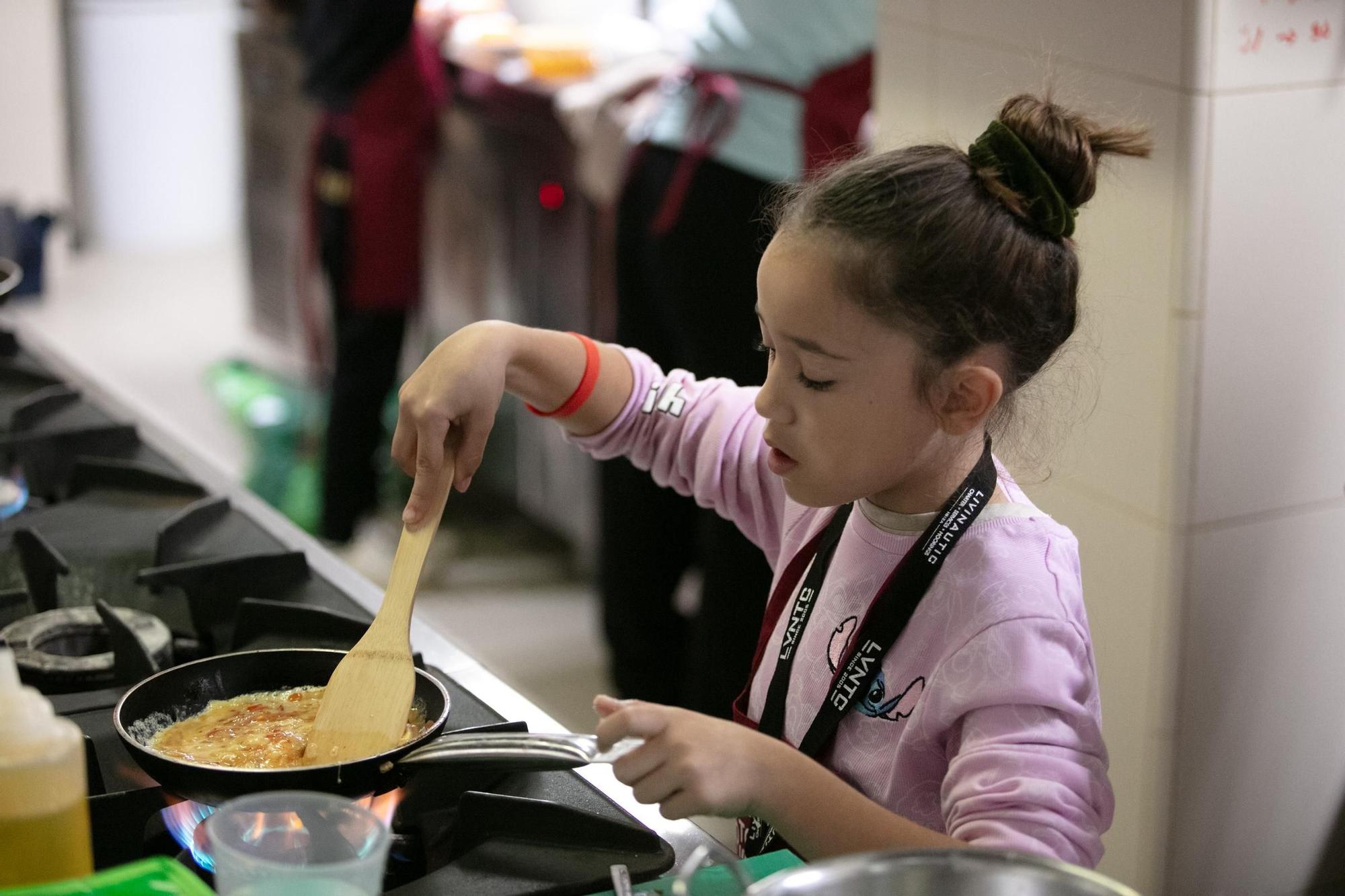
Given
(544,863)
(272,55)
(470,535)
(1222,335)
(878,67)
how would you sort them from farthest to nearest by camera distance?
(272,55) → (470,535) → (878,67) → (1222,335) → (544,863)

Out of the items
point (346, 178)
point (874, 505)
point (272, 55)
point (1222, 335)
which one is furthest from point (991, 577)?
point (272, 55)

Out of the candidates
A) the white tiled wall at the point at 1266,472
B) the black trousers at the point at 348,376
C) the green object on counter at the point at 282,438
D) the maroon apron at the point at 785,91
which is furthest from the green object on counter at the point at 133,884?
the green object on counter at the point at 282,438

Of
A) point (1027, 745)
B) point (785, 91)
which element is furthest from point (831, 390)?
point (785, 91)

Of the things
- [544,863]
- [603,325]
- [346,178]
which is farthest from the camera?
[346,178]

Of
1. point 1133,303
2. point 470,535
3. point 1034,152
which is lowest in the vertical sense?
point 470,535

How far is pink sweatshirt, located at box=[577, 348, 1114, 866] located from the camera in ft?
2.96

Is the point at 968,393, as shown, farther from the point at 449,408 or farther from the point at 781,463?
the point at 449,408

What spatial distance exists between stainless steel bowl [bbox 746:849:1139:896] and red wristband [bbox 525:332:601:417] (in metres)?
0.64

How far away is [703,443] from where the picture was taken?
132cm

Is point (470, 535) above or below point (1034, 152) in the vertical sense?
below

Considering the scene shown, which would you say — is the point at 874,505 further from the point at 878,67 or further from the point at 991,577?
the point at 878,67

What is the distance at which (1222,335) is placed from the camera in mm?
1638

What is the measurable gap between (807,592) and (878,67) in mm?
1059

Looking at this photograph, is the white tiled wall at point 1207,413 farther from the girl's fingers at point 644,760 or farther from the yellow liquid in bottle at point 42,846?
the yellow liquid in bottle at point 42,846
